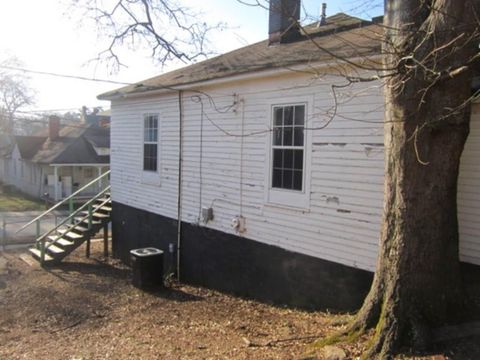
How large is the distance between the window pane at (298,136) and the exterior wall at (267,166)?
0.24 meters

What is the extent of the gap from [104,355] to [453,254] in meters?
4.80

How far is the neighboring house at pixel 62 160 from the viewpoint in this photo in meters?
31.6

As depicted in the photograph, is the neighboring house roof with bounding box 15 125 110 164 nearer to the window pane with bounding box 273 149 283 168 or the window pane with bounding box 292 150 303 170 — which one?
the window pane with bounding box 273 149 283 168

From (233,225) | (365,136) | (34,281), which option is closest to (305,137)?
(365,136)

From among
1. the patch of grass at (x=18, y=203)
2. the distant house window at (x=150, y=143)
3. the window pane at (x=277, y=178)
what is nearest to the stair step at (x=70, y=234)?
the distant house window at (x=150, y=143)

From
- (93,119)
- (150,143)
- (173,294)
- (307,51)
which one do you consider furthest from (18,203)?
(307,51)

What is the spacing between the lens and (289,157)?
7.89 m

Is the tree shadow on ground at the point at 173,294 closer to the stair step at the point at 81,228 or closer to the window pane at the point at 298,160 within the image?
the window pane at the point at 298,160

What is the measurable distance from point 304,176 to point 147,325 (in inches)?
146

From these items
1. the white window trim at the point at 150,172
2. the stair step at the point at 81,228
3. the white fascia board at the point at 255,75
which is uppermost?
the white fascia board at the point at 255,75

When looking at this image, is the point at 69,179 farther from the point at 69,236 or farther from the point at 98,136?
the point at 69,236

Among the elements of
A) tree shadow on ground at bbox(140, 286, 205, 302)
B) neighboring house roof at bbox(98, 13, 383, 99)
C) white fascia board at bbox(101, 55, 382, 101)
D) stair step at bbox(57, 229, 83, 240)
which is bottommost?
tree shadow on ground at bbox(140, 286, 205, 302)

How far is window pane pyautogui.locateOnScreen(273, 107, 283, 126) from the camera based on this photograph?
803 cm

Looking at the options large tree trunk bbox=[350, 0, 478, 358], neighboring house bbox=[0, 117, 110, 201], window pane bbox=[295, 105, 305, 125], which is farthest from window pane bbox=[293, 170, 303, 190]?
neighboring house bbox=[0, 117, 110, 201]
